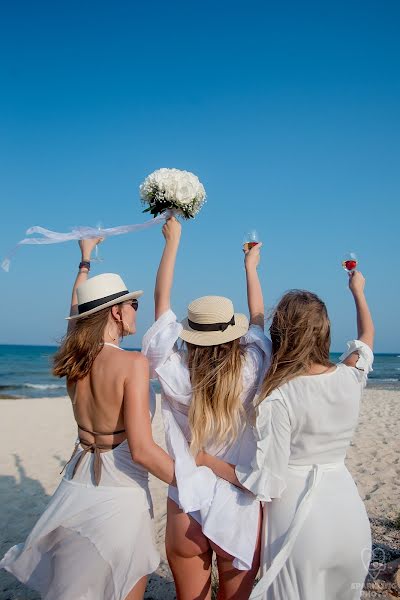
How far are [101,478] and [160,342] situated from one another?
791 mm

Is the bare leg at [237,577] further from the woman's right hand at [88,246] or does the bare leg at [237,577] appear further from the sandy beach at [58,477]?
the woman's right hand at [88,246]

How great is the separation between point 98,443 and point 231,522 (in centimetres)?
82

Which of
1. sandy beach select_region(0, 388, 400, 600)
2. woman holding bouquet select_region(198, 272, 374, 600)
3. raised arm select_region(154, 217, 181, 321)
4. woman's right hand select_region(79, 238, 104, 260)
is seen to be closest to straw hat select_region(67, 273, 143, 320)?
raised arm select_region(154, 217, 181, 321)

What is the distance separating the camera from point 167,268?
10.2ft

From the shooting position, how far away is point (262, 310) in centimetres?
333

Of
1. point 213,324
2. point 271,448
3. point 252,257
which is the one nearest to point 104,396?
point 213,324

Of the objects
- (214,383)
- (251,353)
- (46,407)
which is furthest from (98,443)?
(46,407)

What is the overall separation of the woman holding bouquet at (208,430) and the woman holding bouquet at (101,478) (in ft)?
0.50

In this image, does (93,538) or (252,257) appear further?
(252,257)

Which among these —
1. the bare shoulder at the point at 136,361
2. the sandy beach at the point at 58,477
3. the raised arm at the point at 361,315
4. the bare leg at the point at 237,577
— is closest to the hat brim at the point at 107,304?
the bare shoulder at the point at 136,361

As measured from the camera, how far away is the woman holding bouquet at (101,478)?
2.53 metres

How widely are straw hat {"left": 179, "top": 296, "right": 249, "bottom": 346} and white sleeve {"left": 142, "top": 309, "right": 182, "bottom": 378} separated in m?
0.07

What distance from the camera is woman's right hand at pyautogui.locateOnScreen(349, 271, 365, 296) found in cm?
321

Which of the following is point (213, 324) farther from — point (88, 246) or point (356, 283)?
point (88, 246)
